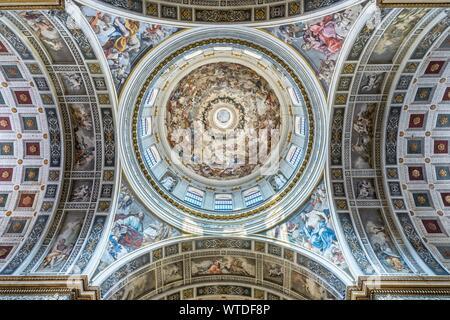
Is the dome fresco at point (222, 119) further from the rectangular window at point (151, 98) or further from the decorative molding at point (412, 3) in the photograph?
the decorative molding at point (412, 3)

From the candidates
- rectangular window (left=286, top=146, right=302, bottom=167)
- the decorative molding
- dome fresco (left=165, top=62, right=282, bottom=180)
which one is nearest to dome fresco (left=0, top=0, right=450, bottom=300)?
rectangular window (left=286, top=146, right=302, bottom=167)

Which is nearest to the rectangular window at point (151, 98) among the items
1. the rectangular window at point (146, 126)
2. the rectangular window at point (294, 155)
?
the rectangular window at point (146, 126)

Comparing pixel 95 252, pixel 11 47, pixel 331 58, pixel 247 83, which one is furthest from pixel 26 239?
pixel 331 58

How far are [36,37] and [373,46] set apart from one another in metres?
14.2

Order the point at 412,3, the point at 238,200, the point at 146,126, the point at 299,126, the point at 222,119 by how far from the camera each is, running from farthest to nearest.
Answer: the point at 222,119, the point at 238,200, the point at 146,126, the point at 299,126, the point at 412,3

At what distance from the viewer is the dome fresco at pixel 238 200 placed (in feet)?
53.4

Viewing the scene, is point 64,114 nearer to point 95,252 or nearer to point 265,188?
point 95,252

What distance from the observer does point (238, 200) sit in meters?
21.9

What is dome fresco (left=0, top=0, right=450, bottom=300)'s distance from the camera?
640 inches

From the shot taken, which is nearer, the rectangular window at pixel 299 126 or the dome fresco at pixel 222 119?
the rectangular window at pixel 299 126

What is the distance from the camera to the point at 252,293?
2031cm

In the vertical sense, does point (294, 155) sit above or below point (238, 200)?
above

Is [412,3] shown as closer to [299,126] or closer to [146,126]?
[299,126]

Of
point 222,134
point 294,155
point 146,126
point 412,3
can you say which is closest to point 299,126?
point 294,155
